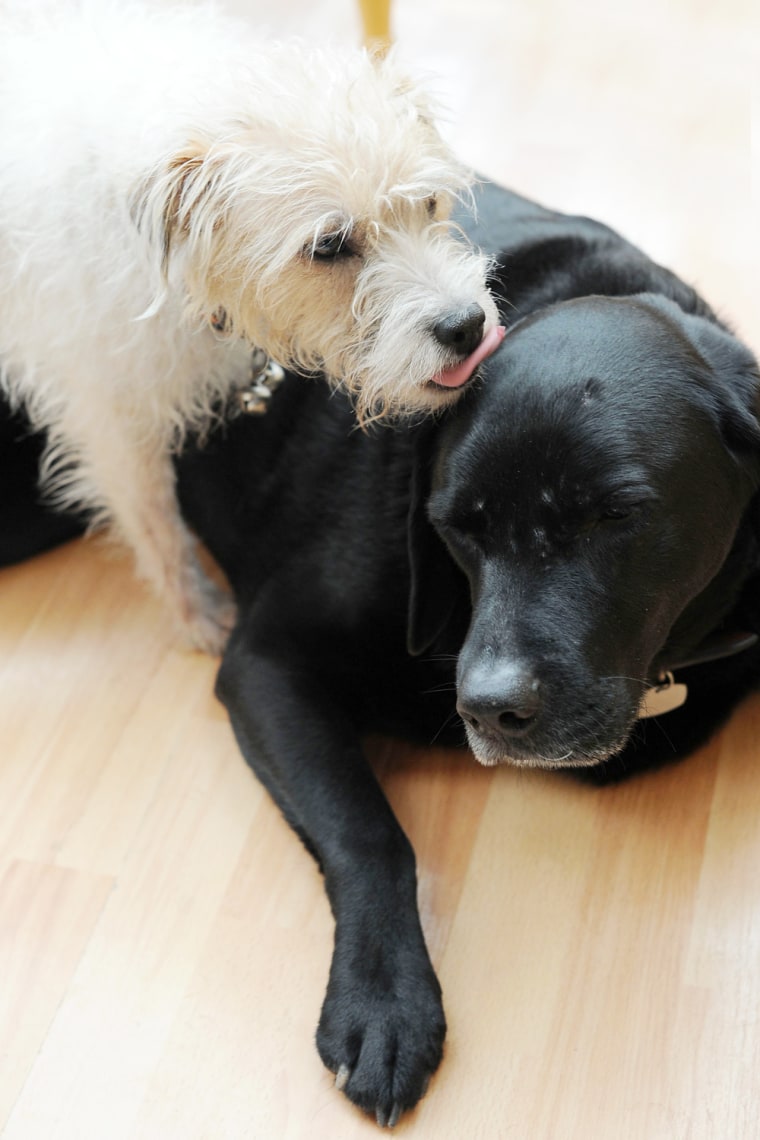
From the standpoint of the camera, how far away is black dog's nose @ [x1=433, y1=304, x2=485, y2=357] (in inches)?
48.2

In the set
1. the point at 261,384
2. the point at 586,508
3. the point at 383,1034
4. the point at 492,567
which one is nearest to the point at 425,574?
the point at 492,567

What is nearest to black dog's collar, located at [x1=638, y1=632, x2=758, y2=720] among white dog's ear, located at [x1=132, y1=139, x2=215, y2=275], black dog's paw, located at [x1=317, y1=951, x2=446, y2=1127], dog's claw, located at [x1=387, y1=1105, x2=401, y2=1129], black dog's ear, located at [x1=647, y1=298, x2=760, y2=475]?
black dog's ear, located at [x1=647, y1=298, x2=760, y2=475]

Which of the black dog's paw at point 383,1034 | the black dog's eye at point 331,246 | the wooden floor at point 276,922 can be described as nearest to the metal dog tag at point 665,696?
the wooden floor at point 276,922

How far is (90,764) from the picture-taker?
1572 mm

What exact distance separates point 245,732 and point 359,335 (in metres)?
0.52

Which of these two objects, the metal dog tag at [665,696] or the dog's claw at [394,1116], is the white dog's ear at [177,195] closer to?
the metal dog tag at [665,696]

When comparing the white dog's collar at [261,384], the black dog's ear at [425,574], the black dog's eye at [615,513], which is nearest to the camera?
the black dog's eye at [615,513]

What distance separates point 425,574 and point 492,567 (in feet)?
0.59

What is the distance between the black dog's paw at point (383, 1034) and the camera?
1.21 meters

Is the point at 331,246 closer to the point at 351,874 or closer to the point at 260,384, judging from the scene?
the point at 260,384

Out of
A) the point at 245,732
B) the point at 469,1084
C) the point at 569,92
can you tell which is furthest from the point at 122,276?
the point at 569,92

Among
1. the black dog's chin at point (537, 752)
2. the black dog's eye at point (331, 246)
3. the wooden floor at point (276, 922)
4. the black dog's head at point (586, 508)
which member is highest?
the black dog's eye at point (331, 246)

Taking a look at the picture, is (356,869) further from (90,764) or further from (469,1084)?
(90,764)

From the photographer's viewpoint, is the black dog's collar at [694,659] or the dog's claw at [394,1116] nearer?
the dog's claw at [394,1116]
